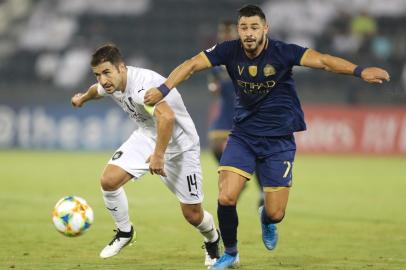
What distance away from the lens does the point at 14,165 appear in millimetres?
18297

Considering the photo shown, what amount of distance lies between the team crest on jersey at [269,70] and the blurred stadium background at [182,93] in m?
5.09

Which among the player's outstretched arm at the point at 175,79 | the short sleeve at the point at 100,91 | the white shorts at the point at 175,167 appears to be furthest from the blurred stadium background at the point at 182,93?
the player's outstretched arm at the point at 175,79

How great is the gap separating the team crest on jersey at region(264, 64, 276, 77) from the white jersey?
0.89 meters

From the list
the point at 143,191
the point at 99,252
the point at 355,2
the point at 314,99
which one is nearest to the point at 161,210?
the point at 143,191

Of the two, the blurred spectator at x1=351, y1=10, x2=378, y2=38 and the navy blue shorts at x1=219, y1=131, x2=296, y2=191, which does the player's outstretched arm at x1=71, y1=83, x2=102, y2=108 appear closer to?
the navy blue shorts at x1=219, y1=131, x2=296, y2=191

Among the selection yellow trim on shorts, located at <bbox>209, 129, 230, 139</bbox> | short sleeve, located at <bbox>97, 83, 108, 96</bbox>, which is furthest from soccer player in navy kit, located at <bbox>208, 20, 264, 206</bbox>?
short sleeve, located at <bbox>97, 83, 108, 96</bbox>

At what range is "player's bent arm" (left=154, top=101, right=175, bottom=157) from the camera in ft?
23.6

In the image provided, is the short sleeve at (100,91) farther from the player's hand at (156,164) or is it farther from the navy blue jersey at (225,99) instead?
the navy blue jersey at (225,99)

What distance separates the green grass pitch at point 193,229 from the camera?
25.6 feet

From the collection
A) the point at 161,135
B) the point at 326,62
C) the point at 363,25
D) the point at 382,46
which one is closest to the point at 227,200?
the point at 161,135

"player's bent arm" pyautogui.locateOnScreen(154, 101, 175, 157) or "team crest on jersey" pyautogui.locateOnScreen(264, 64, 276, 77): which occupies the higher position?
"team crest on jersey" pyautogui.locateOnScreen(264, 64, 276, 77)

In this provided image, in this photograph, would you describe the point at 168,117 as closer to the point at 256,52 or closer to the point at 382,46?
the point at 256,52

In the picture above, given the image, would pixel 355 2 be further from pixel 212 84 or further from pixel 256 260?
pixel 256 260

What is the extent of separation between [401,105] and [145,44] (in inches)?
276
